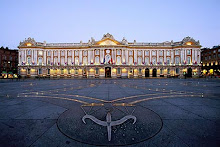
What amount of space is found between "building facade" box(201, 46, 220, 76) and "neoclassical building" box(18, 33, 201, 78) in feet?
55.6

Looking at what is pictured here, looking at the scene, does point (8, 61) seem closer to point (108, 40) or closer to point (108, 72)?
point (108, 72)

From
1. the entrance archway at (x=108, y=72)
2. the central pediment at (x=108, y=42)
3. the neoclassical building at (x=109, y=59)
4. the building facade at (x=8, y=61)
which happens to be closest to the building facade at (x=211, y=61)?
the neoclassical building at (x=109, y=59)

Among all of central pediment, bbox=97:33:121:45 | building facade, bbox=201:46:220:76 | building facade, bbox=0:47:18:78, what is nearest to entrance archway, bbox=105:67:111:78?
central pediment, bbox=97:33:121:45

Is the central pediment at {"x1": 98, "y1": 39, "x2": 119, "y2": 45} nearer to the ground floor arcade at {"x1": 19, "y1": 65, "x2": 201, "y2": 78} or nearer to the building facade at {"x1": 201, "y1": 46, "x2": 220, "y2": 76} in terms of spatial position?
the ground floor arcade at {"x1": 19, "y1": 65, "x2": 201, "y2": 78}

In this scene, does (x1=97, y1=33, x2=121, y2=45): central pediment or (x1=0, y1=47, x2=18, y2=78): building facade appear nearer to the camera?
(x1=97, y1=33, x2=121, y2=45): central pediment

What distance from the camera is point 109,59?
169 feet

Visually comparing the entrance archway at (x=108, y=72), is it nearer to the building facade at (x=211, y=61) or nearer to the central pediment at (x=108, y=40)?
the central pediment at (x=108, y=40)

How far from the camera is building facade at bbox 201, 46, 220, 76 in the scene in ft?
189

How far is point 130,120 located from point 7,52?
80.2m

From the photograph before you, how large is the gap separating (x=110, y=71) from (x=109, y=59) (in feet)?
19.2

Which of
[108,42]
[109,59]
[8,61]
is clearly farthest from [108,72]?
[8,61]

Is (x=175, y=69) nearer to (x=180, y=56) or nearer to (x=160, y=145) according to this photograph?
(x=180, y=56)

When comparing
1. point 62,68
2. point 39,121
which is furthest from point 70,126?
point 62,68

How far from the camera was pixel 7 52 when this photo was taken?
58625mm
